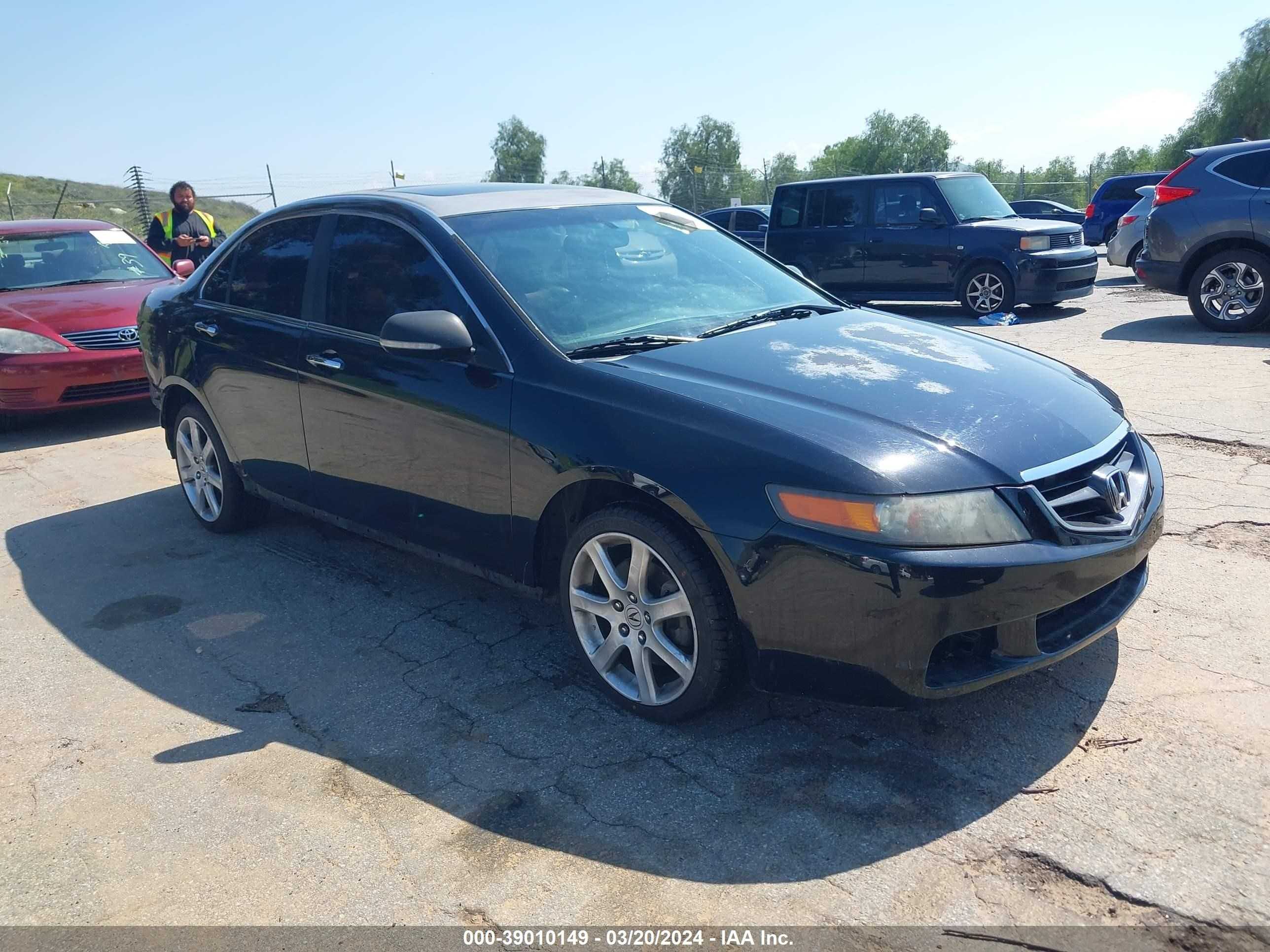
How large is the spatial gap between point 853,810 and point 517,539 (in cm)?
144

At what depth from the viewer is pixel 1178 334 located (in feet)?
32.5

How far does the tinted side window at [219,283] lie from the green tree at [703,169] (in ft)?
17.1

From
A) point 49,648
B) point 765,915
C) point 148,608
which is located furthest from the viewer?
point 148,608

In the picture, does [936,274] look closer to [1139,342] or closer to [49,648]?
[1139,342]

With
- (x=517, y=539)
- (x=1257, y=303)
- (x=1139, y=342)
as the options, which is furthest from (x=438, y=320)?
(x=1257, y=303)

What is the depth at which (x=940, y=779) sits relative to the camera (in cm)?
285

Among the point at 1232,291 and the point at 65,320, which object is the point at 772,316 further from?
the point at 1232,291

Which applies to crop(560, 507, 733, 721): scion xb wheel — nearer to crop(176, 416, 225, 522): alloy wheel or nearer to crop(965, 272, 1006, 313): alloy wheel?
crop(176, 416, 225, 522): alloy wheel

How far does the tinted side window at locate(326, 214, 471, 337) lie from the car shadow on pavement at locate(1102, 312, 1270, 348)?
26.1 ft

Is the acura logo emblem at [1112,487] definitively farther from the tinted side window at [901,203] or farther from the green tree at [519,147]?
the green tree at [519,147]

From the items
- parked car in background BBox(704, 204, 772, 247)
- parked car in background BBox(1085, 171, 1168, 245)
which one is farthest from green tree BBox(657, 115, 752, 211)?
parked car in background BBox(1085, 171, 1168, 245)

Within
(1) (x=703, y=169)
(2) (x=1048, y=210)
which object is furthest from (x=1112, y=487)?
(1) (x=703, y=169)

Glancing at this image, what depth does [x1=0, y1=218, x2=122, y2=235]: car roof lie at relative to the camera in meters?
8.91

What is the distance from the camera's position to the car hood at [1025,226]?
37.8ft
